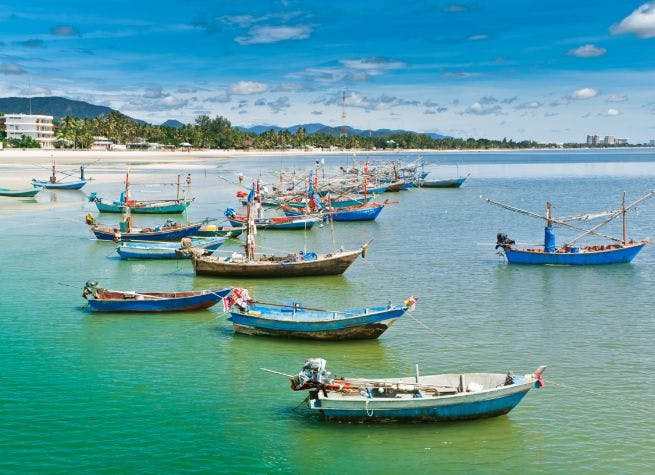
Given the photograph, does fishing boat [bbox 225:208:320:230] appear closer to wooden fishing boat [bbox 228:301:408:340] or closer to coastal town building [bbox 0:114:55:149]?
wooden fishing boat [bbox 228:301:408:340]

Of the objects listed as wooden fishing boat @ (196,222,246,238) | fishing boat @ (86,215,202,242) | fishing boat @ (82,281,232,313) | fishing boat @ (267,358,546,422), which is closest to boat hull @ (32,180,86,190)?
fishing boat @ (86,215,202,242)

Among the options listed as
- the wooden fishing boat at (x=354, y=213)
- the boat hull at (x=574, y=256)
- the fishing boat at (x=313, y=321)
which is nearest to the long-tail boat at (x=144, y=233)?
the wooden fishing boat at (x=354, y=213)

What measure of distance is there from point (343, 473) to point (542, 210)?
55.3m

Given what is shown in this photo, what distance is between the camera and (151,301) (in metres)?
25.7

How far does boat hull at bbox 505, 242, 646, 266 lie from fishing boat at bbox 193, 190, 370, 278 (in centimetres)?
885

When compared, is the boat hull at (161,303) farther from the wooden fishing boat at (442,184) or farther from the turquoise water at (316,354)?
the wooden fishing boat at (442,184)

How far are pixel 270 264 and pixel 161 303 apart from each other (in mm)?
6977

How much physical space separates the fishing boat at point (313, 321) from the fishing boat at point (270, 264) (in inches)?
334

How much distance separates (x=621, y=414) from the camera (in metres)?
17.4

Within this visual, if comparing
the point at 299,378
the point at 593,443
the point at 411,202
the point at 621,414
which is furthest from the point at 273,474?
the point at 411,202

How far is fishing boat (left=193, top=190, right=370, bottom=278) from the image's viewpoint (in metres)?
32.0

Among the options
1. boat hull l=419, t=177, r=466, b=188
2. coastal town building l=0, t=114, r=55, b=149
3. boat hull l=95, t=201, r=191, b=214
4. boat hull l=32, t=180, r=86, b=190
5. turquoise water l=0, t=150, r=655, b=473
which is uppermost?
coastal town building l=0, t=114, r=55, b=149

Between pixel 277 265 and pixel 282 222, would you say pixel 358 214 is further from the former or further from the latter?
pixel 277 265

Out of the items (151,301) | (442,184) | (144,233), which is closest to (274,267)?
(151,301)
